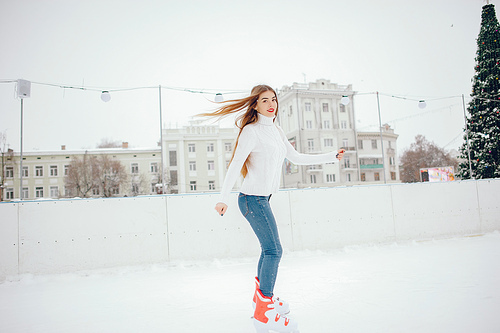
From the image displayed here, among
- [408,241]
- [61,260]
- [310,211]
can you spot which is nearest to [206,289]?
[61,260]

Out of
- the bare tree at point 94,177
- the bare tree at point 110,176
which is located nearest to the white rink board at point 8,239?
the bare tree at point 94,177

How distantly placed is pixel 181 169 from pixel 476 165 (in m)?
24.3

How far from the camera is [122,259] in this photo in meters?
3.84

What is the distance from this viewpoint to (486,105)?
38.8ft

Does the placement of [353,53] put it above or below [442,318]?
above

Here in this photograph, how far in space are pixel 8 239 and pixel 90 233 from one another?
2.77ft

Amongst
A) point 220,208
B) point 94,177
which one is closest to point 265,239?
point 220,208

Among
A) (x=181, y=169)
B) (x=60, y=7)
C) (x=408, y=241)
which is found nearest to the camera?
(x=408, y=241)

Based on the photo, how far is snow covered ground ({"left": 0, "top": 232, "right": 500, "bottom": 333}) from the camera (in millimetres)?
1777

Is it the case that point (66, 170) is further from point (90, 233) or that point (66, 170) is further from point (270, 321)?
point (270, 321)

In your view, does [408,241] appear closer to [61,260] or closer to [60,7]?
[61,260]

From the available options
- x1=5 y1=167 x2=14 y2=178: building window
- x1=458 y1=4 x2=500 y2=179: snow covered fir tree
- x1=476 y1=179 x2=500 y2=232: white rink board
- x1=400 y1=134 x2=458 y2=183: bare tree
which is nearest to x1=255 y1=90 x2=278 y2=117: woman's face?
x1=476 y1=179 x2=500 y2=232: white rink board

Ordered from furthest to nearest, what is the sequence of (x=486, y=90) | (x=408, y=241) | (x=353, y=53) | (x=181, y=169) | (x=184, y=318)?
1. (x=181, y=169)
2. (x=353, y=53)
3. (x=486, y=90)
4. (x=408, y=241)
5. (x=184, y=318)

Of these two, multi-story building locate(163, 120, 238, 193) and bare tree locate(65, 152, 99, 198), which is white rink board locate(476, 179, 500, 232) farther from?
bare tree locate(65, 152, 99, 198)
